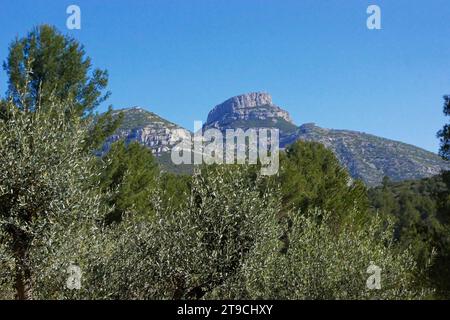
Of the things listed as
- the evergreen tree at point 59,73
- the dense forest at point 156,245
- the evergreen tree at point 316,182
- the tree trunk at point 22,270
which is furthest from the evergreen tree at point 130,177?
the tree trunk at point 22,270

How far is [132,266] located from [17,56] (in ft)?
56.8

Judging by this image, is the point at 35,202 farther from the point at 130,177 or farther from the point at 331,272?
the point at 130,177

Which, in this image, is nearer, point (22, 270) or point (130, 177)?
point (22, 270)

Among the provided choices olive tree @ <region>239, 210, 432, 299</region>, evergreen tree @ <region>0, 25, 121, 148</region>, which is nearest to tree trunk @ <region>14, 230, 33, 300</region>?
olive tree @ <region>239, 210, 432, 299</region>

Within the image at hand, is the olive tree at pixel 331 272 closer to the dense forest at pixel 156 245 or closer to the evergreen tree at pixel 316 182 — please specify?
the dense forest at pixel 156 245

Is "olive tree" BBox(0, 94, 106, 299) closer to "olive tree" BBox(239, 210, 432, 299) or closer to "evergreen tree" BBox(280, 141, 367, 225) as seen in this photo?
"olive tree" BBox(239, 210, 432, 299)

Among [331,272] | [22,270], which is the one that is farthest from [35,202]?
[331,272]

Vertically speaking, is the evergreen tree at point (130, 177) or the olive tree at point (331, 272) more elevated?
the evergreen tree at point (130, 177)

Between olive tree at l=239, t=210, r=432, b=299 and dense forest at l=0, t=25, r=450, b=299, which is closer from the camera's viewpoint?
dense forest at l=0, t=25, r=450, b=299

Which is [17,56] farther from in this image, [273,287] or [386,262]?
[386,262]

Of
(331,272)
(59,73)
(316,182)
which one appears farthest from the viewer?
(316,182)

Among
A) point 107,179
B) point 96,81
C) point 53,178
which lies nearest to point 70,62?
point 96,81

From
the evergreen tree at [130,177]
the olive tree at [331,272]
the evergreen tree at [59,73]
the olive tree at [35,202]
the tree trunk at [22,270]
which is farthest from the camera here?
the evergreen tree at [130,177]

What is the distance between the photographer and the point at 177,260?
12.0 m
